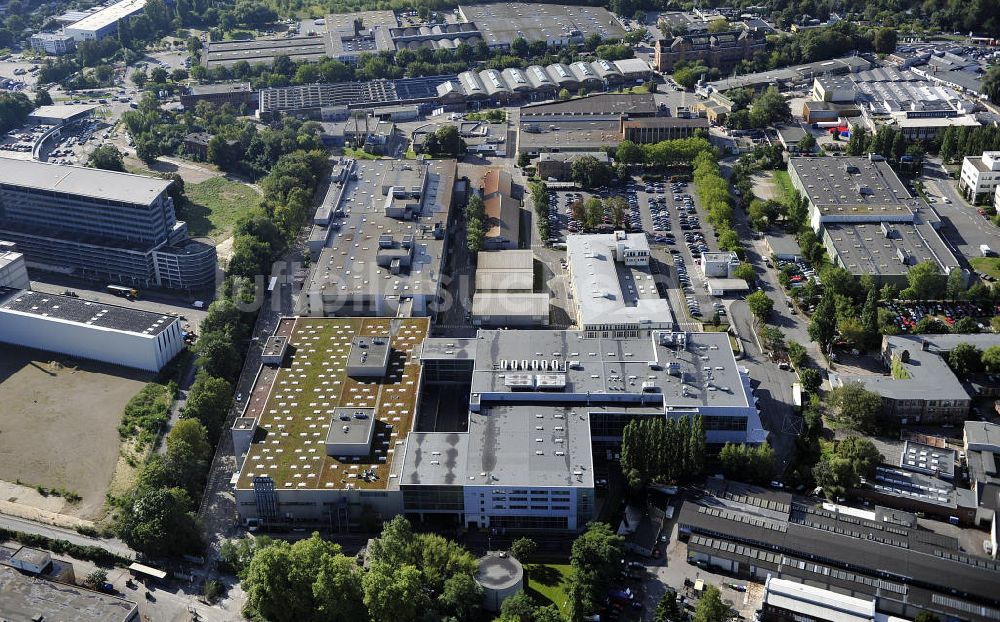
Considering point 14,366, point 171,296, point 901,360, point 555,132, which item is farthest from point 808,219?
point 14,366

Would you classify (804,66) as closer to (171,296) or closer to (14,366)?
(171,296)

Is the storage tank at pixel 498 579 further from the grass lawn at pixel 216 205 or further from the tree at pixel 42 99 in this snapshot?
the tree at pixel 42 99

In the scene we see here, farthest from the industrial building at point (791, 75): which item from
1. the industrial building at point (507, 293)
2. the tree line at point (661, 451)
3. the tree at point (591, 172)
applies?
the tree line at point (661, 451)

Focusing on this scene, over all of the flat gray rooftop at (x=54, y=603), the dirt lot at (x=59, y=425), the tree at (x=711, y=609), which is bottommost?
the dirt lot at (x=59, y=425)

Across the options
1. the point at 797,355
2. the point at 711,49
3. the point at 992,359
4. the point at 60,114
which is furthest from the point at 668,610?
the point at 60,114

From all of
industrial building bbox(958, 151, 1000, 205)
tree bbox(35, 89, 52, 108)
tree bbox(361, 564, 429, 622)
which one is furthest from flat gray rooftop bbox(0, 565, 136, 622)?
tree bbox(35, 89, 52, 108)

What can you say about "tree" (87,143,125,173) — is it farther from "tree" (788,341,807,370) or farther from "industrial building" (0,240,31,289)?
"tree" (788,341,807,370)

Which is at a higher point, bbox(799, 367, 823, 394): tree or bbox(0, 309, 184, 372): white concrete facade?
bbox(799, 367, 823, 394): tree

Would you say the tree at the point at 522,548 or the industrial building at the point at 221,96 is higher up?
the industrial building at the point at 221,96

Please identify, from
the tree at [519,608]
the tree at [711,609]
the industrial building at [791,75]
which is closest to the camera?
the tree at [711,609]
